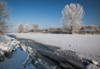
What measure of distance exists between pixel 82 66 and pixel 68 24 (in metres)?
23.8

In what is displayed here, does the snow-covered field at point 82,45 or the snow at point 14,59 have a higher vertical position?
the snow at point 14,59

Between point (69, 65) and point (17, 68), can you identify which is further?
point (69, 65)

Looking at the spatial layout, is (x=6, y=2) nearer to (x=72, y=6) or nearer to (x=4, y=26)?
(x=4, y=26)

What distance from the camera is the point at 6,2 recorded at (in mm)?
11836

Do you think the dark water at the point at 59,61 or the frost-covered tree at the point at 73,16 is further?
the frost-covered tree at the point at 73,16

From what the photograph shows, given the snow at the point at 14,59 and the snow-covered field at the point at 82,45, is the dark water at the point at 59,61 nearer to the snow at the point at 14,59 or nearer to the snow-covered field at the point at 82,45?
the snow at the point at 14,59

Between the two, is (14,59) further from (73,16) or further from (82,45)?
(73,16)

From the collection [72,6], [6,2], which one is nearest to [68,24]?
[72,6]

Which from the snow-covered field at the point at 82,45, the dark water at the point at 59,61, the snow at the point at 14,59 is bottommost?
the dark water at the point at 59,61

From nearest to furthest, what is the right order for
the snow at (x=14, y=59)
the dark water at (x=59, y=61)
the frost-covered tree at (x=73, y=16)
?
the snow at (x=14, y=59) → the dark water at (x=59, y=61) → the frost-covered tree at (x=73, y=16)

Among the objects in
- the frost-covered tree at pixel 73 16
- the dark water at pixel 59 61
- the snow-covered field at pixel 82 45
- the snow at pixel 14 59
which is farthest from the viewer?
the frost-covered tree at pixel 73 16

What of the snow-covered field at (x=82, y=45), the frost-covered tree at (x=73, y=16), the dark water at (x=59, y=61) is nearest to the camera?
the dark water at (x=59, y=61)

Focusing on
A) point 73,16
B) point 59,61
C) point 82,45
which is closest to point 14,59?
point 59,61

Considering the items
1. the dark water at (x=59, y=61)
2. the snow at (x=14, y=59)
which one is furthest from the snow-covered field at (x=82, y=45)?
the snow at (x=14, y=59)
